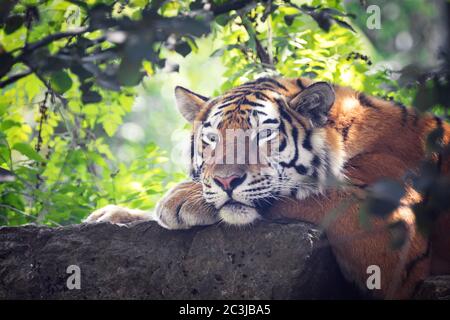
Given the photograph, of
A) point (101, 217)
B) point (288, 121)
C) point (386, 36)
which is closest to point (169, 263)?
point (101, 217)

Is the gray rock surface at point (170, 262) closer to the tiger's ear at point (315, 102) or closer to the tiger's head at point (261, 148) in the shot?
the tiger's head at point (261, 148)

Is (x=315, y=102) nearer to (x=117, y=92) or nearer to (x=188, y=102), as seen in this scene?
(x=188, y=102)

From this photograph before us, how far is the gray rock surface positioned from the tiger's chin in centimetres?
15

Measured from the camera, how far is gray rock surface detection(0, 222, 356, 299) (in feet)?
13.0

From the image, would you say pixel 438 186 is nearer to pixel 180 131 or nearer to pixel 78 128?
pixel 180 131

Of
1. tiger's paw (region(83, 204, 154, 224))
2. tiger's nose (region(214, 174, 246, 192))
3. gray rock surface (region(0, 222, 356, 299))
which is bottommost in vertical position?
gray rock surface (region(0, 222, 356, 299))

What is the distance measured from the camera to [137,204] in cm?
584

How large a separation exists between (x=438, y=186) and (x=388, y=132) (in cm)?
238

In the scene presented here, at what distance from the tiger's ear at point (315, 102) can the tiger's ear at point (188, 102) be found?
2.75 feet

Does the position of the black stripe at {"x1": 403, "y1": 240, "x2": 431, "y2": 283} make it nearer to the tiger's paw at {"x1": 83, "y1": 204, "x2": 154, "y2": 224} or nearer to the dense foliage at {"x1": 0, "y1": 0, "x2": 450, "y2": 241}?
the dense foliage at {"x1": 0, "y1": 0, "x2": 450, "y2": 241}

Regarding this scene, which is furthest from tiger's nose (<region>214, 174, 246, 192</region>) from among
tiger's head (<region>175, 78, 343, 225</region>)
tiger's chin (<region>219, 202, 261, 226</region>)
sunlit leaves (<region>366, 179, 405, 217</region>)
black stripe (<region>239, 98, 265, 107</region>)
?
sunlit leaves (<region>366, 179, 405, 217</region>)

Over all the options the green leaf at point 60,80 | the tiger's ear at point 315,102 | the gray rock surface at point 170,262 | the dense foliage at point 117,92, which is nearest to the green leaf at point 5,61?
the green leaf at point 60,80

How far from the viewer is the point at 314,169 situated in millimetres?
4406

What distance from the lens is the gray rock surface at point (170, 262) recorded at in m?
3.97
